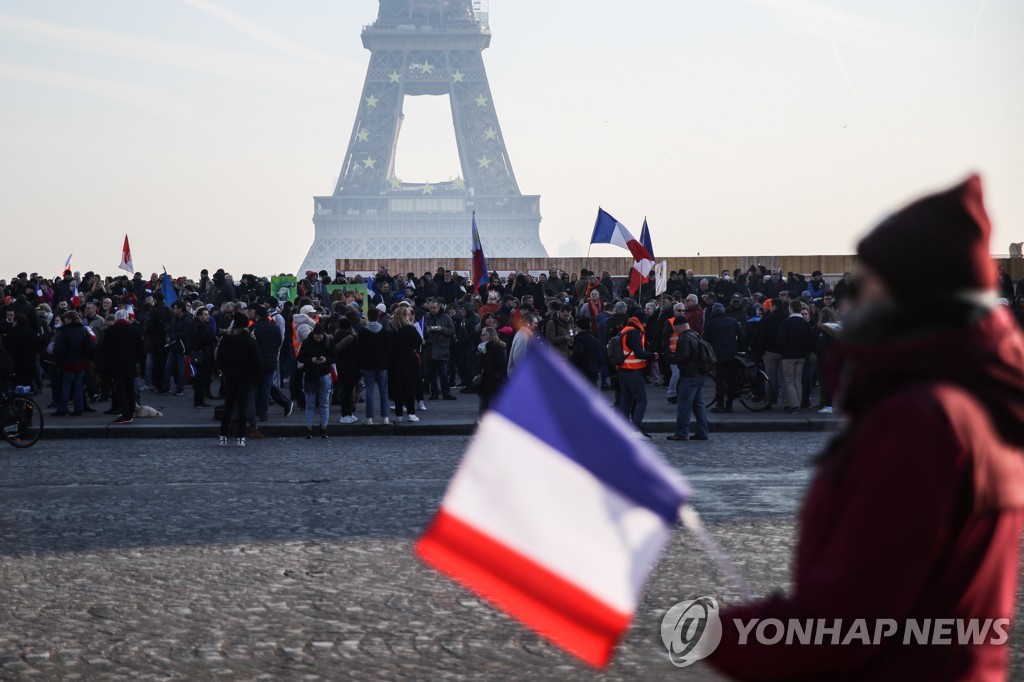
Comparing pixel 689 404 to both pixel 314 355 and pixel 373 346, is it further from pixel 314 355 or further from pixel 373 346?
pixel 314 355

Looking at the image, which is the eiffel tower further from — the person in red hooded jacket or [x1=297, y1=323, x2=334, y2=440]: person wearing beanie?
the person in red hooded jacket

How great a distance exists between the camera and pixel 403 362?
17266 mm

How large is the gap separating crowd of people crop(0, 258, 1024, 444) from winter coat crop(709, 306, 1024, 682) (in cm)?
1075

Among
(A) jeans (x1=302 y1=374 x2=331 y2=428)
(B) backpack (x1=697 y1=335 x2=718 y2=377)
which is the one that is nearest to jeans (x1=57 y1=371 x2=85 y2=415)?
(A) jeans (x1=302 y1=374 x2=331 y2=428)

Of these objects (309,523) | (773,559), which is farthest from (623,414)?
(773,559)

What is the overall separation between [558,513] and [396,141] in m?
101

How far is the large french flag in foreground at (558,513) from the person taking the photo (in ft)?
7.06

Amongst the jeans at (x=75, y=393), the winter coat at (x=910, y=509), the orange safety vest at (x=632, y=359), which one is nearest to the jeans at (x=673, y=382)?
the orange safety vest at (x=632, y=359)

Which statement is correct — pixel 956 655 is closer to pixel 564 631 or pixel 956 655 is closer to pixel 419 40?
pixel 564 631

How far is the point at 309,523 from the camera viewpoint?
29.8 feet

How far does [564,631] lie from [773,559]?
5558mm

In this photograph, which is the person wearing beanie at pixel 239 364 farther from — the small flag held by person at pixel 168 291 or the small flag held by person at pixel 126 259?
the small flag held by person at pixel 126 259

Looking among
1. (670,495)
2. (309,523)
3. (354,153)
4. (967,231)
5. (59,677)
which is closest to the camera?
(967,231)

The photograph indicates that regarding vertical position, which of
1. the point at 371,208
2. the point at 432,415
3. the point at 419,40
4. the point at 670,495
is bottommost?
the point at 432,415
